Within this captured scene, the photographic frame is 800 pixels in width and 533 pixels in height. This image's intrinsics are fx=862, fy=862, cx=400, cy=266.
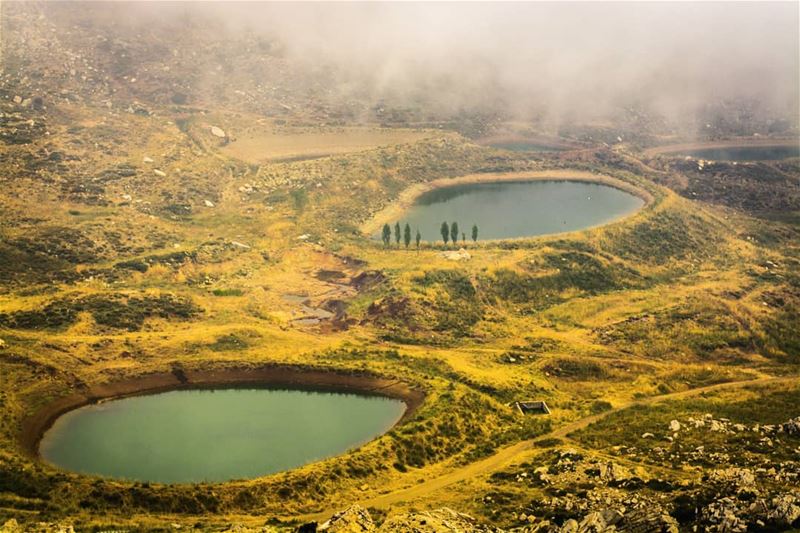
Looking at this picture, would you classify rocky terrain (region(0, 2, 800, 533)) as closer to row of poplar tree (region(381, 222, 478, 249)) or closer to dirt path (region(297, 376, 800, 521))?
dirt path (region(297, 376, 800, 521))

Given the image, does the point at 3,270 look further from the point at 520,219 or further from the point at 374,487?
the point at 520,219

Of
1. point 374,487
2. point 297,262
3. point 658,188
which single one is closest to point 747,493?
point 374,487

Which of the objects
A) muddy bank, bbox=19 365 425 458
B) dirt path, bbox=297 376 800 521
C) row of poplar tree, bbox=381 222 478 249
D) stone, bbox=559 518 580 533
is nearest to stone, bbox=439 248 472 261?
row of poplar tree, bbox=381 222 478 249

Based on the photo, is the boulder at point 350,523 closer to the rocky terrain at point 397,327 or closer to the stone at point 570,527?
the rocky terrain at point 397,327

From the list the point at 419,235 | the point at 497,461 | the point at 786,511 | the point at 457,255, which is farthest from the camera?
the point at 419,235

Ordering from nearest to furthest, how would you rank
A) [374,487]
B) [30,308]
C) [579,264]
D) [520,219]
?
[374,487] < [30,308] < [579,264] < [520,219]

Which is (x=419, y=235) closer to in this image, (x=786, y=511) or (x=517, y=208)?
(x=517, y=208)

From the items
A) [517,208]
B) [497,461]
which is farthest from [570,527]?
[517,208]
